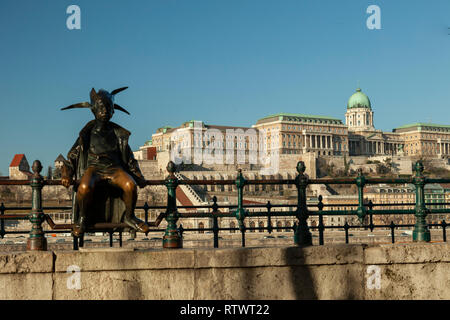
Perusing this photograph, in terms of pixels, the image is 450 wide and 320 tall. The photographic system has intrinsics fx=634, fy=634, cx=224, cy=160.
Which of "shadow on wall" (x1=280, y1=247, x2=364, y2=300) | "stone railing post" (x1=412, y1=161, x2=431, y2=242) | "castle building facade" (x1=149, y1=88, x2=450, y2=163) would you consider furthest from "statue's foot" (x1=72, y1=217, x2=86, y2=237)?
"castle building facade" (x1=149, y1=88, x2=450, y2=163)

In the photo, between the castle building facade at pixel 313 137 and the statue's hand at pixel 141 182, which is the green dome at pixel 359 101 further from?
the statue's hand at pixel 141 182

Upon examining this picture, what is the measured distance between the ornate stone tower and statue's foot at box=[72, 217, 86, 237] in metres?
183

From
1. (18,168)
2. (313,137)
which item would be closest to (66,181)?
(18,168)

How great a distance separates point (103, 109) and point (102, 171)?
715mm

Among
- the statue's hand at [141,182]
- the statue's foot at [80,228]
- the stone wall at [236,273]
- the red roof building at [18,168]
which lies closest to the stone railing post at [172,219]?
the stone wall at [236,273]

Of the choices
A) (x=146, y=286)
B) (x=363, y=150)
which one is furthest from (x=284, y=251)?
(x=363, y=150)

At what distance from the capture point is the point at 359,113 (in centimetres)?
18912

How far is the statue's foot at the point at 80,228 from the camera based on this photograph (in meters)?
6.56

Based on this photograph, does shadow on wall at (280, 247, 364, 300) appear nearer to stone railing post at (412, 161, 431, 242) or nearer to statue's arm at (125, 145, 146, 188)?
stone railing post at (412, 161, 431, 242)

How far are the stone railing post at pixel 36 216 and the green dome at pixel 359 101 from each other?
188454mm

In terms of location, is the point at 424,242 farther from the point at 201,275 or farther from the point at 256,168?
the point at 256,168

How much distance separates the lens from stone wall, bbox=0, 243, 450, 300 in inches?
242

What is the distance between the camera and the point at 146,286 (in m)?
6.23

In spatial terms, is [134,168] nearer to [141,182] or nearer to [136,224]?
[141,182]
